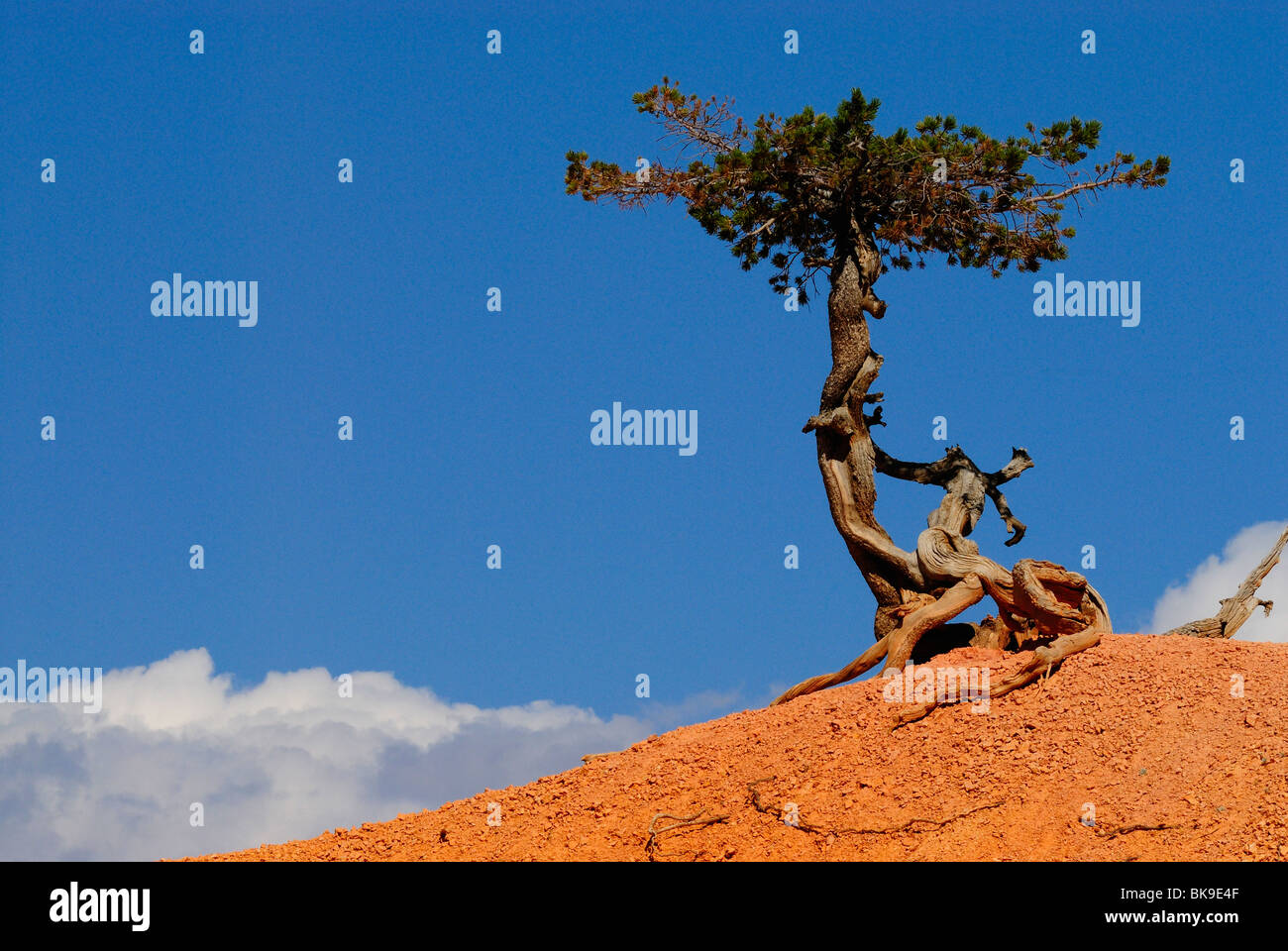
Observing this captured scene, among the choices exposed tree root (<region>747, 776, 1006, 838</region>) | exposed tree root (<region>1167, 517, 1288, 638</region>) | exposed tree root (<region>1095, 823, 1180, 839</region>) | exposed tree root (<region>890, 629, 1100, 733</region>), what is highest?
exposed tree root (<region>1167, 517, 1288, 638</region>)

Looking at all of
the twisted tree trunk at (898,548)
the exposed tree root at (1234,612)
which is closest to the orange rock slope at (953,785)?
the twisted tree trunk at (898,548)

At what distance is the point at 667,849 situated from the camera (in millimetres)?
13078

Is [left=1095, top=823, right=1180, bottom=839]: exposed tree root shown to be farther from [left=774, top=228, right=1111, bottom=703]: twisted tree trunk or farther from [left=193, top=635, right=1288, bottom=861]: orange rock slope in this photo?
[left=774, top=228, right=1111, bottom=703]: twisted tree trunk

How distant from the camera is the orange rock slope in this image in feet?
39.3

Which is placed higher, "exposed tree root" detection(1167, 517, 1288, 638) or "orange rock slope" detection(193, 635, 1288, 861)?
"exposed tree root" detection(1167, 517, 1288, 638)

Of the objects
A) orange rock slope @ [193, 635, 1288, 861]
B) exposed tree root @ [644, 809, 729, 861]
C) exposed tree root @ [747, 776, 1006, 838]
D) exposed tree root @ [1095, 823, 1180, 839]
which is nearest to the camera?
exposed tree root @ [1095, 823, 1180, 839]

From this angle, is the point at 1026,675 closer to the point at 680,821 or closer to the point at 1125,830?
the point at 1125,830

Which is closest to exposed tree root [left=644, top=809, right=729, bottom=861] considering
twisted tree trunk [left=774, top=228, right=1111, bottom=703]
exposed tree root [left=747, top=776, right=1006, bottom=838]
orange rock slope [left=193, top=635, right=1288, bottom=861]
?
orange rock slope [left=193, top=635, right=1288, bottom=861]

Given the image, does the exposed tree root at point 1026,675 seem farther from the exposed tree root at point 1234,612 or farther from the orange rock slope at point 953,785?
the exposed tree root at point 1234,612

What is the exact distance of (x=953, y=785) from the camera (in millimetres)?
13156

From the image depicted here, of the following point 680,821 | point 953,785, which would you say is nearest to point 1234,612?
point 953,785

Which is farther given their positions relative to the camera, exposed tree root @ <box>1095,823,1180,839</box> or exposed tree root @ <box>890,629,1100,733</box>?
exposed tree root @ <box>890,629,1100,733</box>
